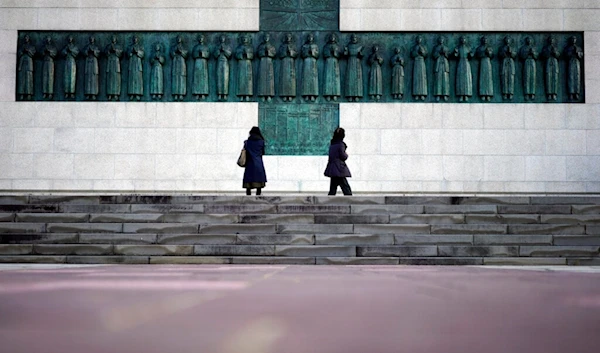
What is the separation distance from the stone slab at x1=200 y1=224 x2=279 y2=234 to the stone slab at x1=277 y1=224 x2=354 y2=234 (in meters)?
0.19

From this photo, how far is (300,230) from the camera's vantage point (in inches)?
379

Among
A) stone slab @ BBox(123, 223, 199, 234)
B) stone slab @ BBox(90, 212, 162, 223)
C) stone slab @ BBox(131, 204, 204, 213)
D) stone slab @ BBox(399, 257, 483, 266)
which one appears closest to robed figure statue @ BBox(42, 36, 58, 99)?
stone slab @ BBox(131, 204, 204, 213)

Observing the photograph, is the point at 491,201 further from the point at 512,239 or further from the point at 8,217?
the point at 8,217

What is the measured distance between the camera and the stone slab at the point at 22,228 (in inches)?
380

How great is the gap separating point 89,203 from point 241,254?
119 inches

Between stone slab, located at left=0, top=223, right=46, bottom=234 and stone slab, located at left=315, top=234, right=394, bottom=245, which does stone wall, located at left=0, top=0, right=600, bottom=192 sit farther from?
stone slab, located at left=315, top=234, right=394, bottom=245

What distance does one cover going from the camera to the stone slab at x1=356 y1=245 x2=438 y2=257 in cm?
909

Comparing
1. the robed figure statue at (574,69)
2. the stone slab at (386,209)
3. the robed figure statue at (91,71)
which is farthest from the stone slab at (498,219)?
the robed figure statue at (91,71)

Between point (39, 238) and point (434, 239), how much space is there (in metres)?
5.59

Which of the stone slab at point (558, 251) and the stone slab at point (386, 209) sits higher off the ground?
the stone slab at point (386, 209)

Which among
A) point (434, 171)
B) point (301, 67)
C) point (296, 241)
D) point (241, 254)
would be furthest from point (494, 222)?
point (301, 67)

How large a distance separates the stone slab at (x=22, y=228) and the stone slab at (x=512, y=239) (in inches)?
246

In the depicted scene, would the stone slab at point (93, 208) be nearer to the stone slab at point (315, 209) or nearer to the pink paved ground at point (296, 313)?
the stone slab at point (315, 209)

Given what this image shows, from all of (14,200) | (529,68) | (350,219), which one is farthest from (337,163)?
(529,68)
